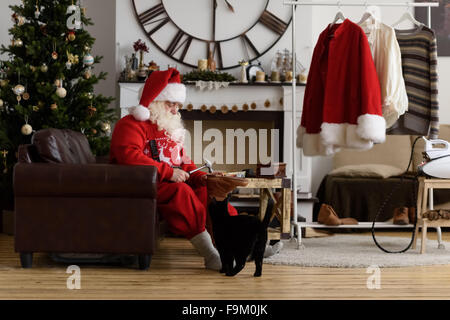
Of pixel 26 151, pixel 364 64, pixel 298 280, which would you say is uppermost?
pixel 364 64

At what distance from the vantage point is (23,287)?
2744mm

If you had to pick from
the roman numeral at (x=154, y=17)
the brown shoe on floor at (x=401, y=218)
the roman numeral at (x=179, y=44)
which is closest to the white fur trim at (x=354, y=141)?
the brown shoe on floor at (x=401, y=218)

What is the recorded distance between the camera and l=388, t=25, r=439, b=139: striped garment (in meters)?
3.48

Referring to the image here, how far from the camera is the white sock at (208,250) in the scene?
10.6 feet

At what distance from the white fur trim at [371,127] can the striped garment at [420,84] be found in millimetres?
778

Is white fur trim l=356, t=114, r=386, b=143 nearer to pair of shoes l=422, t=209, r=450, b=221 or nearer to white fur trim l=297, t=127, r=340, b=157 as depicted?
white fur trim l=297, t=127, r=340, b=157

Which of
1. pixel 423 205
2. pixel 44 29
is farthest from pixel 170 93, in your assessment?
pixel 423 205

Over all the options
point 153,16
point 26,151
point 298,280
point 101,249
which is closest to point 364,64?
point 298,280

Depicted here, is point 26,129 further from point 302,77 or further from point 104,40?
point 302,77

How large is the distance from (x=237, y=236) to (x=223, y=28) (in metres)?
2.97

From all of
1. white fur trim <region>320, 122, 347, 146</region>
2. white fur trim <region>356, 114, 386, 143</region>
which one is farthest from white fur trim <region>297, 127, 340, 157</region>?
white fur trim <region>356, 114, 386, 143</region>

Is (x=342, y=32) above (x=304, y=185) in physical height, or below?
above

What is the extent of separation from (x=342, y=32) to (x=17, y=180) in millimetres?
1765

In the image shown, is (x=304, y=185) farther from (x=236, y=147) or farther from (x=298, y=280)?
(x=298, y=280)
